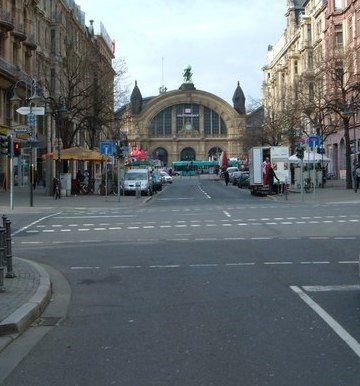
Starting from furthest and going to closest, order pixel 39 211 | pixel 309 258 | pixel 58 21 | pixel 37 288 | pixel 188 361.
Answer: pixel 58 21 → pixel 39 211 → pixel 309 258 → pixel 37 288 → pixel 188 361

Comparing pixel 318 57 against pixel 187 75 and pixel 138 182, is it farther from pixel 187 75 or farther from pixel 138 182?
pixel 187 75

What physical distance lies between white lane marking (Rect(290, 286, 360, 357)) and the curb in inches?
135

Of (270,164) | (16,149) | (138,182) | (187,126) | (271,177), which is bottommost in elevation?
(138,182)

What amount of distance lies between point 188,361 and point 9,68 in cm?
4333

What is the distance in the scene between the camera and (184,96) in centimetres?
14375

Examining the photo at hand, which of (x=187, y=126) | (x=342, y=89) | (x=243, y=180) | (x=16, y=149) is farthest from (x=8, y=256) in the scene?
(x=187, y=126)

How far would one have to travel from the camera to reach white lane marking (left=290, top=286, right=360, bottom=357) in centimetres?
609

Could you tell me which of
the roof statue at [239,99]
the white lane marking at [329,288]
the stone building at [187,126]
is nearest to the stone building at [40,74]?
the white lane marking at [329,288]

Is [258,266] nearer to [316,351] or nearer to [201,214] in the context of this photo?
[316,351]

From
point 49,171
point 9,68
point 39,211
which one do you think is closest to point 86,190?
point 49,171

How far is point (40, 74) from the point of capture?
2147 inches

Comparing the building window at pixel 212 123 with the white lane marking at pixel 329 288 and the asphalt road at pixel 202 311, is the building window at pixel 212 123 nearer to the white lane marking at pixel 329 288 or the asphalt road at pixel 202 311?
the asphalt road at pixel 202 311

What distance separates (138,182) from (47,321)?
120 feet

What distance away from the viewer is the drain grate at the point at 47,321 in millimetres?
7273
